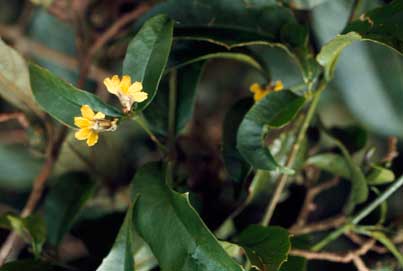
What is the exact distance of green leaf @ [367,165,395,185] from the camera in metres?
0.71

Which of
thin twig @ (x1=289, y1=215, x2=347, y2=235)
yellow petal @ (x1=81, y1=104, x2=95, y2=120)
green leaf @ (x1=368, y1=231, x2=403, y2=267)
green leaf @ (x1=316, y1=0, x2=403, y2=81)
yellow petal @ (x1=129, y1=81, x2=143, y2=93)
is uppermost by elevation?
green leaf @ (x1=316, y1=0, x2=403, y2=81)

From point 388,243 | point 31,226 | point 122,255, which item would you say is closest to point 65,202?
point 31,226

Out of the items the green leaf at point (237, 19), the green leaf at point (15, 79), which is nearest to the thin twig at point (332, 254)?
the green leaf at point (237, 19)

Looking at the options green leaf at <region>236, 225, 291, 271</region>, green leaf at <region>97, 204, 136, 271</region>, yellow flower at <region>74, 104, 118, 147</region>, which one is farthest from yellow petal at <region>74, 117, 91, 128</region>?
green leaf at <region>236, 225, 291, 271</region>

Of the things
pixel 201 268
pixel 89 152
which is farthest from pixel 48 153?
pixel 201 268

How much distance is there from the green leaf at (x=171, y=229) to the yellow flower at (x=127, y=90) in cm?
10

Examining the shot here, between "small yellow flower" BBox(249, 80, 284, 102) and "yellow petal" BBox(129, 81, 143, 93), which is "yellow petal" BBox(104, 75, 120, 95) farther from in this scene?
"small yellow flower" BBox(249, 80, 284, 102)

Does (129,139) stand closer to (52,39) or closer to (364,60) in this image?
(52,39)

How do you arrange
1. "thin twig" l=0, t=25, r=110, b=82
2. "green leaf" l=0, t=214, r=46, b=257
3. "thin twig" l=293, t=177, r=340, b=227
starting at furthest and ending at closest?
"thin twig" l=0, t=25, r=110, b=82 → "thin twig" l=293, t=177, r=340, b=227 → "green leaf" l=0, t=214, r=46, b=257

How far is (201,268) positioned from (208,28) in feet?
0.98

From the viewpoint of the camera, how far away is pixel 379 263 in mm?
803

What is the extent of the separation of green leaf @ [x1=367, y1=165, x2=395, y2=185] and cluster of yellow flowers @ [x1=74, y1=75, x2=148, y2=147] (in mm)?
298

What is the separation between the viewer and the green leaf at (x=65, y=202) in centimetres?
79

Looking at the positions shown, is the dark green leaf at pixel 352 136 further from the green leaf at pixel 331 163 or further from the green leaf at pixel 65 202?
the green leaf at pixel 65 202
